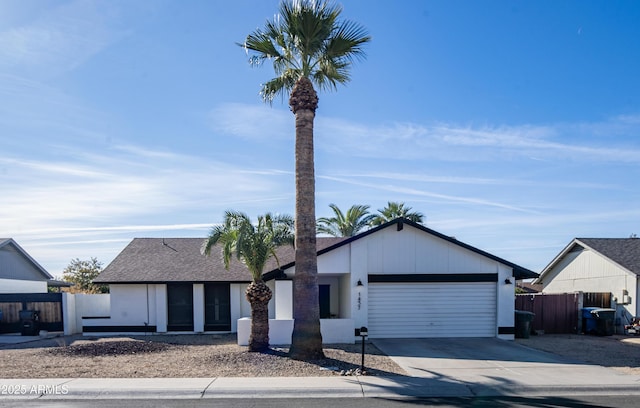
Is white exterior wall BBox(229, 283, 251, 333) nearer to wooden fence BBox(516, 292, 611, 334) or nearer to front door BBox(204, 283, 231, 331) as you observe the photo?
front door BBox(204, 283, 231, 331)

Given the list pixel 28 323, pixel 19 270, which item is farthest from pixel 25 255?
pixel 28 323

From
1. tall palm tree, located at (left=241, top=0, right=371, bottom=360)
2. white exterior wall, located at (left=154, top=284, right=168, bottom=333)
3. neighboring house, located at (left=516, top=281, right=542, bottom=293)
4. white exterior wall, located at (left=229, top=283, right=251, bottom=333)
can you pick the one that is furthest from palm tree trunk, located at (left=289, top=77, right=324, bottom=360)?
neighboring house, located at (left=516, top=281, right=542, bottom=293)

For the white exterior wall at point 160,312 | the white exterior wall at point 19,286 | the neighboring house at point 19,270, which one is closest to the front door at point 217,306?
the white exterior wall at point 160,312

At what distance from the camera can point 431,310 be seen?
686 inches

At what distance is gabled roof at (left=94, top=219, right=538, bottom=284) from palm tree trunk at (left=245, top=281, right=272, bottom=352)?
15.6 feet

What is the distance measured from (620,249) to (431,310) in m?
13.1

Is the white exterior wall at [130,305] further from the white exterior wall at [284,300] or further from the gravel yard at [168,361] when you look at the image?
the white exterior wall at [284,300]

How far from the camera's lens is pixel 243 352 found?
13.6 m

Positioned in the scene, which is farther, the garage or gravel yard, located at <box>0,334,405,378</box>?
the garage

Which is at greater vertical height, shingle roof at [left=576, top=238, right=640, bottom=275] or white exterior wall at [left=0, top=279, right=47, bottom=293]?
shingle roof at [left=576, top=238, right=640, bottom=275]

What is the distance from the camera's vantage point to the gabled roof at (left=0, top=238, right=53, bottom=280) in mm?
26473

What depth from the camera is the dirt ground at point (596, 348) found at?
41.8 ft

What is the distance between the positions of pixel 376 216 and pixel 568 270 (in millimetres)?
14215

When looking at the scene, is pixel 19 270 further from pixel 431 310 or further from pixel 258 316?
pixel 431 310
